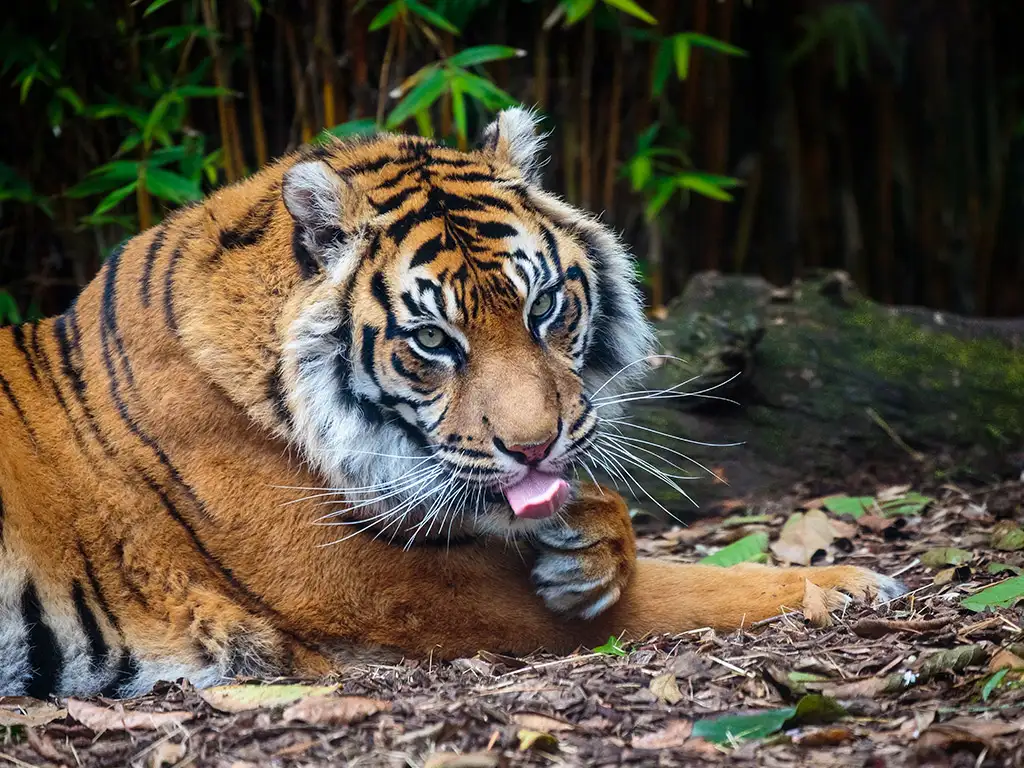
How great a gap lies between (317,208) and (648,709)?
4.42ft

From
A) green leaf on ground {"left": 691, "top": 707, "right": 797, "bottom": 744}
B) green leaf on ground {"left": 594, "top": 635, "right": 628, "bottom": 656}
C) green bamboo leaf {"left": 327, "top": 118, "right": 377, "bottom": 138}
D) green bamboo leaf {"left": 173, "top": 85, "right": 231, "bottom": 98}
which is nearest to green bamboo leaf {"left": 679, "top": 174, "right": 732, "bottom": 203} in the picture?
green bamboo leaf {"left": 327, "top": 118, "right": 377, "bottom": 138}

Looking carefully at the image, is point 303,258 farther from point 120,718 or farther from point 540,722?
point 540,722

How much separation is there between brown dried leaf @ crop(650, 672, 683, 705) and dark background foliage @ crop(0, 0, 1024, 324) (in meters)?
2.30

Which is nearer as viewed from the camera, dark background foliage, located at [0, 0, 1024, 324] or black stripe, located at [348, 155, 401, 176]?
black stripe, located at [348, 155, 401, 176]

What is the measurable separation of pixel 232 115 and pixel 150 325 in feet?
6.48

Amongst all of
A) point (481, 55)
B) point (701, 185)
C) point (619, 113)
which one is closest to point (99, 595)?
point (481, 55)

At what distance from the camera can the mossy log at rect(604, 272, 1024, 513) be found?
13.6 ft

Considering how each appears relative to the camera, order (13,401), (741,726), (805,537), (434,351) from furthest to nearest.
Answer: (805,537) → (13,401) → (434,351) → (741,726)

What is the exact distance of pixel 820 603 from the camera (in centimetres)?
269

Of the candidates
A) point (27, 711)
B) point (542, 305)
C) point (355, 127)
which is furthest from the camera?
point (355, 127)

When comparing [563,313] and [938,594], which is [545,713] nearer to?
Result: [563,313]

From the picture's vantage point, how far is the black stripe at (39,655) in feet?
8.71

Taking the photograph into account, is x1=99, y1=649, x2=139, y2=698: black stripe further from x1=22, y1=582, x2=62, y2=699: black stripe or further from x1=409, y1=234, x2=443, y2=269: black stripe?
x1=409, y1=234, x2=443, y2=269: black stripe

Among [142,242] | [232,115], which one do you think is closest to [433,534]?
[142,242]
